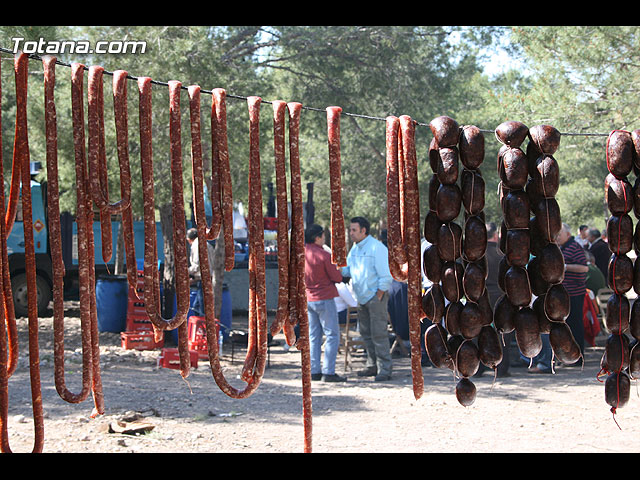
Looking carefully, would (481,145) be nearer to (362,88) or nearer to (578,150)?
(578,150)

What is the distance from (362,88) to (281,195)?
8.77 meters

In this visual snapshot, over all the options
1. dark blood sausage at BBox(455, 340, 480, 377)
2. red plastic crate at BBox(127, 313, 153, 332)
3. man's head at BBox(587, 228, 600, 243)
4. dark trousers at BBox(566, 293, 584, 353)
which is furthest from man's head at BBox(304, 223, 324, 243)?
man's head at BBox(587, 228, 600, 243)

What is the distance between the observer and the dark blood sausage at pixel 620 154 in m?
2.92

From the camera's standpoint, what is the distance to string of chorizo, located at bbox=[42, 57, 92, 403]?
8.98 feet

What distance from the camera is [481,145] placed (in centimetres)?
285

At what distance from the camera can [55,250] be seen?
2805mm

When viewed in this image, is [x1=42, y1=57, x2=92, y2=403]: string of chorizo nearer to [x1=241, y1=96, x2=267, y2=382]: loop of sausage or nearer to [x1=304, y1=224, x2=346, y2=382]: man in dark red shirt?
[x1=241, y1=96, x2=267, y2=382]: loop of sausage

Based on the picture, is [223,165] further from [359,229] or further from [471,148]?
[359,229]

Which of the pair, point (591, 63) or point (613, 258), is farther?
point (591, 63)

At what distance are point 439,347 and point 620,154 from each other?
1135 mm

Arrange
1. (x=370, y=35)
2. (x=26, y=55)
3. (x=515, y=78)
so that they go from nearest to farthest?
(x=26, y=55) → (x=370, y=35) → (x=515, y=78)

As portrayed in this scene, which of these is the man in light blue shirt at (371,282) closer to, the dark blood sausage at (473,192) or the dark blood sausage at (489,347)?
the dark blood sausage at (489,347)

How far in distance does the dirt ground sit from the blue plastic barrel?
68.8 inches

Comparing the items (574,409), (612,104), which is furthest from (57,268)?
(612,104)
